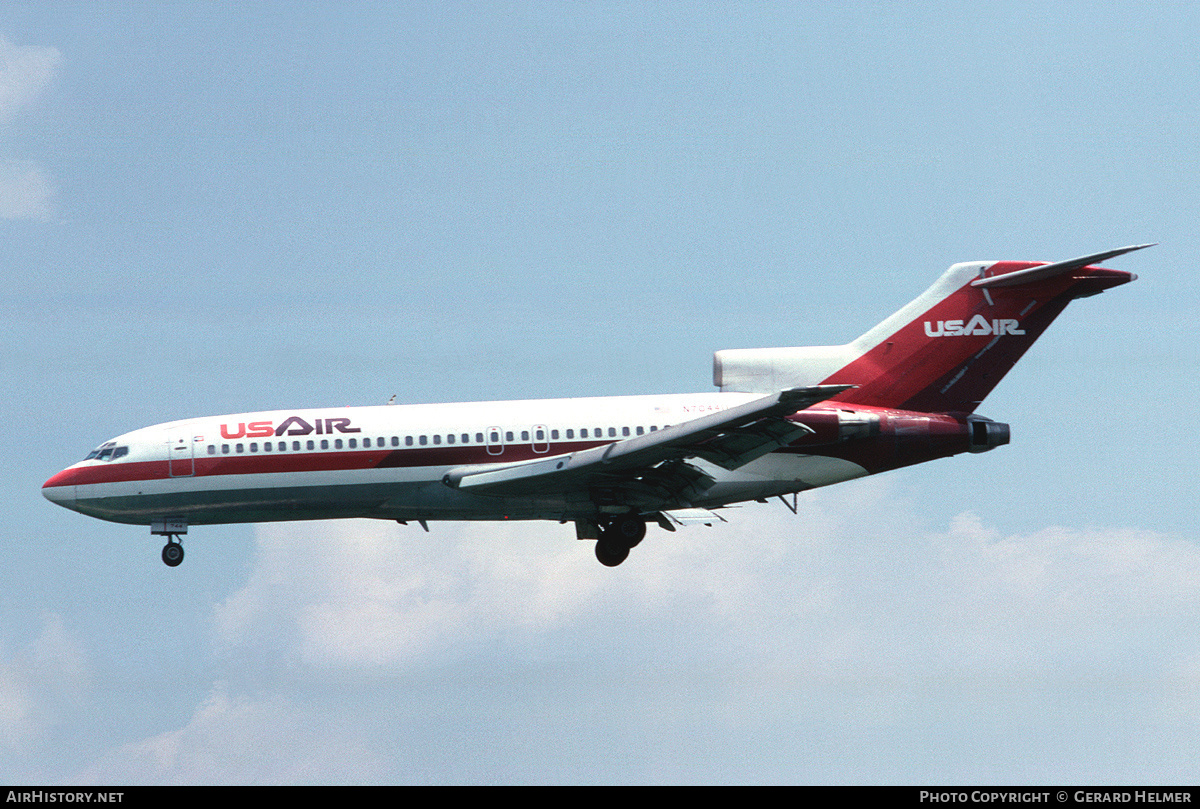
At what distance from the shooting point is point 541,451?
33750mm

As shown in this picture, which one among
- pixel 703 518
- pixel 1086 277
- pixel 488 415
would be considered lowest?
pixel 703 518

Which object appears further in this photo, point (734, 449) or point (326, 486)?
point (326, 486)

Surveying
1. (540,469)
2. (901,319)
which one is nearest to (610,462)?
(540,469)

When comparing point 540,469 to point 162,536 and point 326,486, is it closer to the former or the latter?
point 326,486

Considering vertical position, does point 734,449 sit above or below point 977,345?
below

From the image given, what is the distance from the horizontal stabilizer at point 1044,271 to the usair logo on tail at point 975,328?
95 centimetres

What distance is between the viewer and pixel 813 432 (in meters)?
32.4

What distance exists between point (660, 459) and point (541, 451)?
3.65 m

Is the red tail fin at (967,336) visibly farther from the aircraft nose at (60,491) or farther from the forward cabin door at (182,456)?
the aircraft nose at (60,491)

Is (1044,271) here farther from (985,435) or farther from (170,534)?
(170,534)

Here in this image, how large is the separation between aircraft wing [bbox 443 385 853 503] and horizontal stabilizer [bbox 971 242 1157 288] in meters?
6.96

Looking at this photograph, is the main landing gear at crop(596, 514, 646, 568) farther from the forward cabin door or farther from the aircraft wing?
the forward cabin door

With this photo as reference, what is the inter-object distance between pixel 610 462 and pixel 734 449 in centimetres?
293

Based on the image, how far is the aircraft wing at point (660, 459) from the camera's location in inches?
1165
